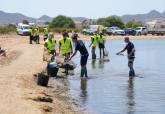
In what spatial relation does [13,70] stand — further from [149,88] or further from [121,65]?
[121,65]

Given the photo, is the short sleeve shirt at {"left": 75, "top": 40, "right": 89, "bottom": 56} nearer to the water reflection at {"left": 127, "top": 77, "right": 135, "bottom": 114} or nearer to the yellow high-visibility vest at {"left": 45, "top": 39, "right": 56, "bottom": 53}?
the water reflection at {"left": 127, "top": 77, "right": 135, "bottom": 114}

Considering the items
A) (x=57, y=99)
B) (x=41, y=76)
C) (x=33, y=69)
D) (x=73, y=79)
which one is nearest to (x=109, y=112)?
(x=57, y=99)

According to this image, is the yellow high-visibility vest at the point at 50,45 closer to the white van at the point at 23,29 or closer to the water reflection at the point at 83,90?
the water reflection at the point at 83,90

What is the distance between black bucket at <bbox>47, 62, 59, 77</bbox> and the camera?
22067mm

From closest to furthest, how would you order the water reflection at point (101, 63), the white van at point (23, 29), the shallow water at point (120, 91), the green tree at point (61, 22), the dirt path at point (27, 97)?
1. the dirt path at point (27, 97)
2. the shallow water at point (120, 91)
3. the water reflection at point (101, 63)
4. the white van at point (23, 29)
5. the green tree at point (61, 22)

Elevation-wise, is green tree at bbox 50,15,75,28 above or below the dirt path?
below

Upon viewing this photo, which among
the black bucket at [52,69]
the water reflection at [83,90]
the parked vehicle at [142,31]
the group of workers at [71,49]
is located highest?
the group of workers at [71,49]

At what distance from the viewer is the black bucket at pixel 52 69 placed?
22.1m

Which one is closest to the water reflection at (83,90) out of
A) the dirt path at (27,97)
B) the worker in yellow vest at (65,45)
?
the dirt path at (27,97)

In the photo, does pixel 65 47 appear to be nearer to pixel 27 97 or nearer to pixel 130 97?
pixel 130 97

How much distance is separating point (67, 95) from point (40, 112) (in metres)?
5.06

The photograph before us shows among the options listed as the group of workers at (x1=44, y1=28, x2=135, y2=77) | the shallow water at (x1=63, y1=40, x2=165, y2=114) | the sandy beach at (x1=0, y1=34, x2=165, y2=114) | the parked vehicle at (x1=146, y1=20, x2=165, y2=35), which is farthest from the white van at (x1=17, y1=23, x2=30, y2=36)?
the sandy beach at (x1=0, y1=34, x2=165, y2=114)

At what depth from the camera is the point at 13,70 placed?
2322cm

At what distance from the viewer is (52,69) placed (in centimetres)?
2247
